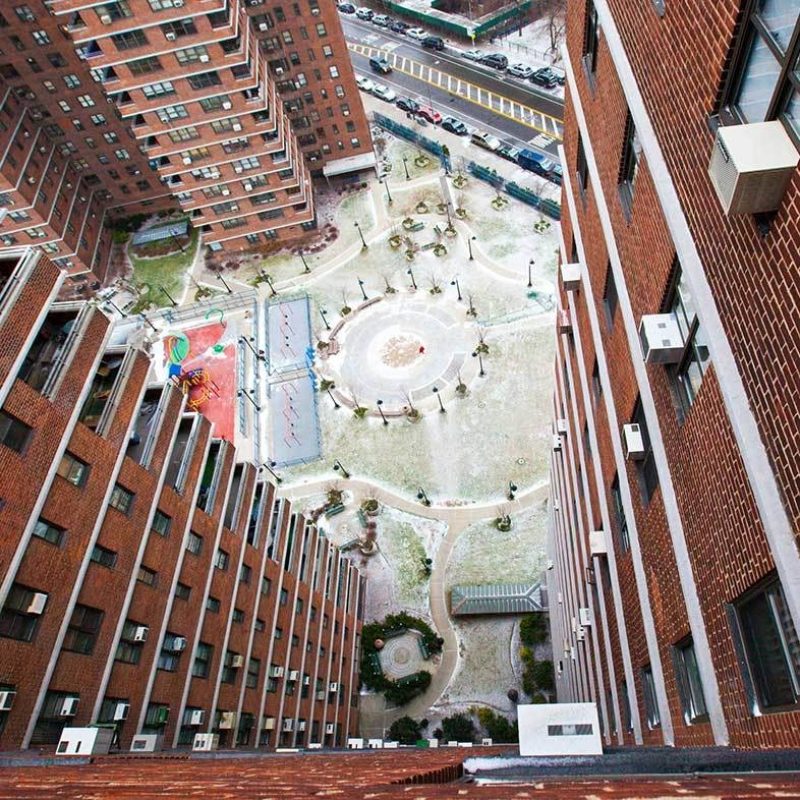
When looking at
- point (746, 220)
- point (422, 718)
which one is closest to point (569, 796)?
point (746, 220)

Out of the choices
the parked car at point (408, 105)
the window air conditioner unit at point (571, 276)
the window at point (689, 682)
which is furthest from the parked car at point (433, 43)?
the window at point (689, 682)

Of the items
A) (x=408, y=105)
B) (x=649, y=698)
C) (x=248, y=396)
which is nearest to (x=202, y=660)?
(x=649, y=698)

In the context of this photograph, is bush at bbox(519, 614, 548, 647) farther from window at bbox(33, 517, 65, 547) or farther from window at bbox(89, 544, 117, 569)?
window at bbox(33, 517, 65, 547)

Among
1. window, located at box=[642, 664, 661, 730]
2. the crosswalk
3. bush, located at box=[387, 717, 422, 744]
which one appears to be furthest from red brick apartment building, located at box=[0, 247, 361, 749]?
the crosswalk

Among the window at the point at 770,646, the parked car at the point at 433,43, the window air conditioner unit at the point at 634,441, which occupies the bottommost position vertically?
the window at the point at 770,646

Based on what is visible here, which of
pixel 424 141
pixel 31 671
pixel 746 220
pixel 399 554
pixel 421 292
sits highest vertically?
pixel 424 141

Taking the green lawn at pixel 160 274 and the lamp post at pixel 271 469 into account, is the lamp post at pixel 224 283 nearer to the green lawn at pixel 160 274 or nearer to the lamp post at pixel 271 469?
the green lawn at pixel 160 274

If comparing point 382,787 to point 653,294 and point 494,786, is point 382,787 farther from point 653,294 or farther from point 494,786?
point 653,294
